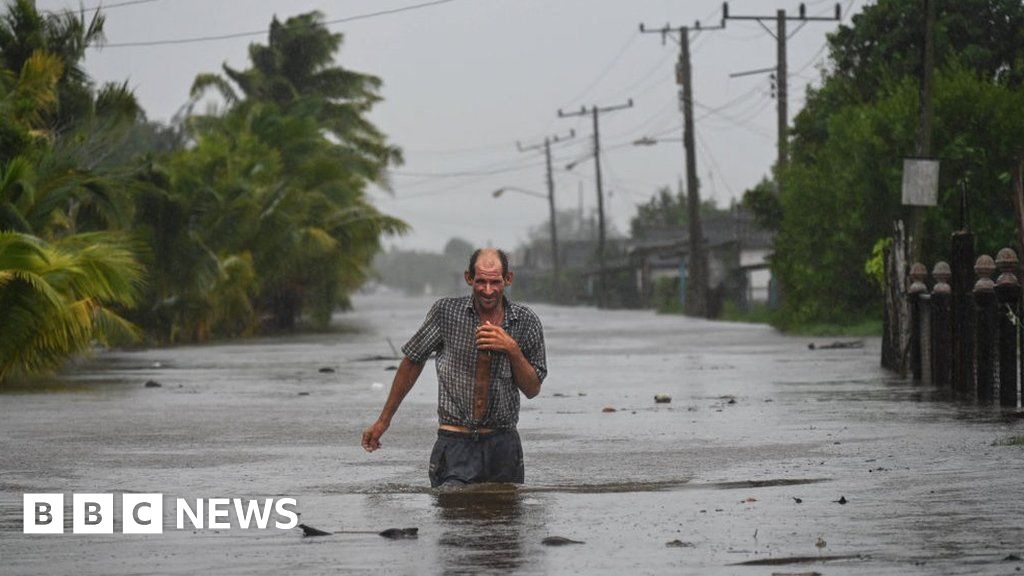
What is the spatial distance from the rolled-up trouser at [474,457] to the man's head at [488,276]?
0.77m

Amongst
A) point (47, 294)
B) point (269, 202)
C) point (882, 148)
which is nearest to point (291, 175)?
point (269, 202)

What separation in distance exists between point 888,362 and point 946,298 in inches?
225

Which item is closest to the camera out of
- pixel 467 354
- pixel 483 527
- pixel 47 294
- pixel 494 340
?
pixel 483 527

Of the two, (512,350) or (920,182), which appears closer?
(512,350)

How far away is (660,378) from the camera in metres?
25.5

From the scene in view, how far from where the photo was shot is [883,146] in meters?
41.2

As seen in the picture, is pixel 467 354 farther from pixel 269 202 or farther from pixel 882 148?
pixel 269 202

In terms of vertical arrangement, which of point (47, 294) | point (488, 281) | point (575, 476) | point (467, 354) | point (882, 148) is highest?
point (882, 148)

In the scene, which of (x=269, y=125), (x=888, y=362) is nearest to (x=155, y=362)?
(x=888, y=362)

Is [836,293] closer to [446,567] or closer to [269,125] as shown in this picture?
[269,125]

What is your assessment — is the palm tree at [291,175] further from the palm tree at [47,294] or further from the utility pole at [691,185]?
the palm tree at [47,294]

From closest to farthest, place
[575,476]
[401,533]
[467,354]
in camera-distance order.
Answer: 1. [401,533]
2. [467,354]
3. [575,476]

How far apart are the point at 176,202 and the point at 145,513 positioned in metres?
34.1

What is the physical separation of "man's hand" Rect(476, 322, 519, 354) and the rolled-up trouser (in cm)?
76
